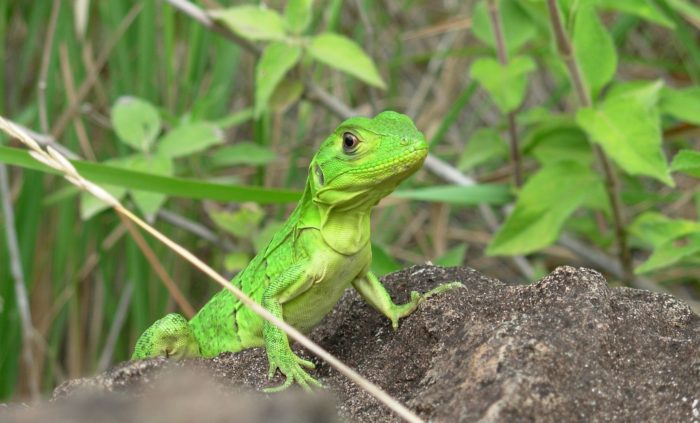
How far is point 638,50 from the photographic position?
30.7ft

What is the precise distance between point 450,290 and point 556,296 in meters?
0.56

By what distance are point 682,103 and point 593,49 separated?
726mm

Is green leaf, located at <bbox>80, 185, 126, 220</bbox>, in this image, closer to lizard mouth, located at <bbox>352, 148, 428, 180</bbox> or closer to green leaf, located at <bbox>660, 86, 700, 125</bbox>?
lizard mouth, located at <bbox>352, 148, 428, 180</bbox>

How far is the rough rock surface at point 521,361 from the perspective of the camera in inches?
115

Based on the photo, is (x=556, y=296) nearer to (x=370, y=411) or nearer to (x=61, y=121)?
(x=370, y=411)

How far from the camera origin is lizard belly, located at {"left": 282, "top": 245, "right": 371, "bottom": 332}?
164 inches

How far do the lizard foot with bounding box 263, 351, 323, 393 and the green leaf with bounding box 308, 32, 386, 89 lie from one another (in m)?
2.52

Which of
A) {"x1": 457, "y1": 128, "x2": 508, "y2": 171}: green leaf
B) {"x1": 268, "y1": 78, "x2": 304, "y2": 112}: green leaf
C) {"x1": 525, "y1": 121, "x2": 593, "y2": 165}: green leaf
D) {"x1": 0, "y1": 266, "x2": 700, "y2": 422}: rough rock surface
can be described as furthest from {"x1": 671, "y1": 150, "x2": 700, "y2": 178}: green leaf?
{"x1": 268, "y1": 78, "x2": 304, "y2": 112}: green leaf

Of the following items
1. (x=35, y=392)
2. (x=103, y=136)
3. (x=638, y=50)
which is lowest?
(x=35, y=392)

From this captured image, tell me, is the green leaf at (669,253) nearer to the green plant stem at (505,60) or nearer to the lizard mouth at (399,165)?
the green plant stem at (505,60)

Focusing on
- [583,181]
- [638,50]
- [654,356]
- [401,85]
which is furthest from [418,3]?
[654,356]

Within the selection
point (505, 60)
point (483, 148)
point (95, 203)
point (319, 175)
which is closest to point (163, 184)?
point (95, 203)

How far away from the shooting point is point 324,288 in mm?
4227

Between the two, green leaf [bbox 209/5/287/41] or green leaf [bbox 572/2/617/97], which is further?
green leaf [bbox 209/5/287/41]
